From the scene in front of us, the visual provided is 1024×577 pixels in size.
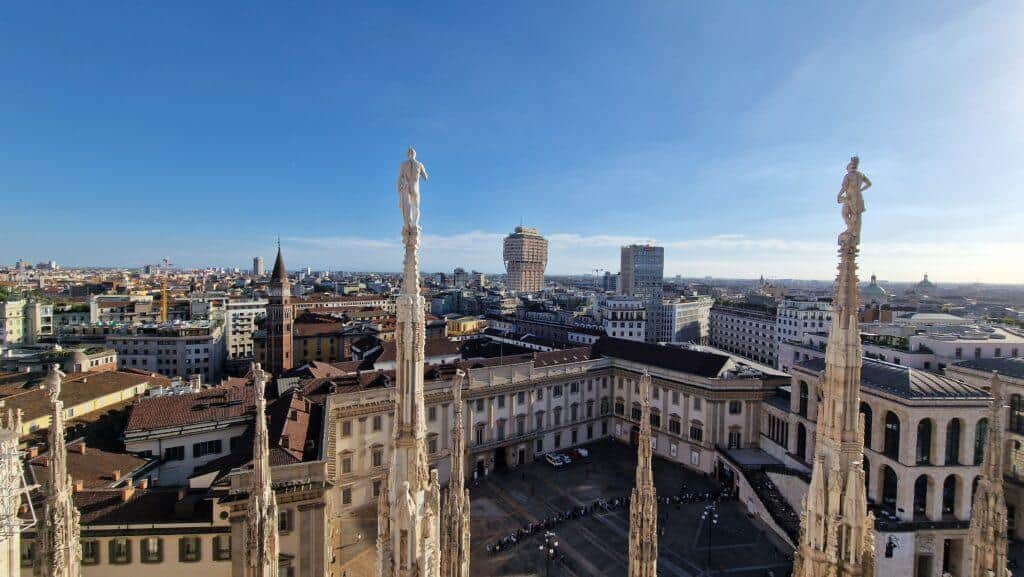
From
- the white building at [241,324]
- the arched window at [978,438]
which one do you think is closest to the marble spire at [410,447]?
the arched window at [978,438]

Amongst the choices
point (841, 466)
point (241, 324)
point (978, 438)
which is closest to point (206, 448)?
point (841, 466)

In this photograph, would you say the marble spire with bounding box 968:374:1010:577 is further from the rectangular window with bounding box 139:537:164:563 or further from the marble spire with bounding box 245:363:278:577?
the rectangular window with bounding box 139:537:164:563

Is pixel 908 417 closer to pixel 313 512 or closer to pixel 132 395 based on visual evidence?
pixel 313 512

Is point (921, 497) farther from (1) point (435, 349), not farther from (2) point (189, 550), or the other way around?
(2) point (189, 550)

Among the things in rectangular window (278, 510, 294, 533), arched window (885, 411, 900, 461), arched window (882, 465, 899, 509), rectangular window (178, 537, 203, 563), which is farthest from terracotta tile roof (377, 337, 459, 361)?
arched window (882, 465, 899, 509)

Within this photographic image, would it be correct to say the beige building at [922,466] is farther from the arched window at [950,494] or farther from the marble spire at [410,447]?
the marble spire at [410,447]
